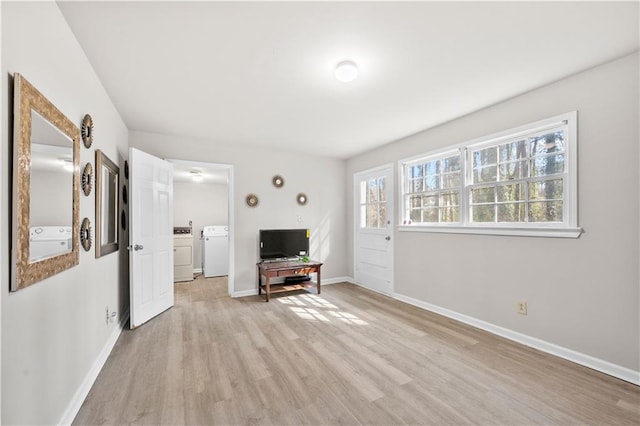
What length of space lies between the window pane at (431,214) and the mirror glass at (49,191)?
3.61 metres

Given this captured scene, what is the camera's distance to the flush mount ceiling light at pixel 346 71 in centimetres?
208

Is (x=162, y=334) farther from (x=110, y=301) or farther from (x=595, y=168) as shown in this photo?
(x=595, y=168)

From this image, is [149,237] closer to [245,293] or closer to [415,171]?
[245,293]

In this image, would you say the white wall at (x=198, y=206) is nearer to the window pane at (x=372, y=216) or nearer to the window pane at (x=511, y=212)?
the window pane at (x=372, y=216)

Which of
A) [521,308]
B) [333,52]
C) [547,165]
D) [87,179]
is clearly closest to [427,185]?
[547,165]

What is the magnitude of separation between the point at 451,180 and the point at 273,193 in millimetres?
2719

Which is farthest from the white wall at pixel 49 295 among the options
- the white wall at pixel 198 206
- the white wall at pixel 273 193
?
the white wall at pixel 198 206

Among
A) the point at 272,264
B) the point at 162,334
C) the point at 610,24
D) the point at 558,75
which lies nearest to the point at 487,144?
the point at 558,75

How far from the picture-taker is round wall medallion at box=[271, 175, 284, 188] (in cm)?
462

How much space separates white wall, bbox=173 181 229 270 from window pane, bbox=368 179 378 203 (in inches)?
157

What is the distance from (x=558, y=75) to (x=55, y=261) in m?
3.79

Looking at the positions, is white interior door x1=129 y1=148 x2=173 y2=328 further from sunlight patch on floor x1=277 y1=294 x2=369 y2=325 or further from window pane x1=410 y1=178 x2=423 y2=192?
window pane x1=410 y1=178 x2=423 y2=192

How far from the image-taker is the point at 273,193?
462 cm

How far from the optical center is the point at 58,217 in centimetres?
149
